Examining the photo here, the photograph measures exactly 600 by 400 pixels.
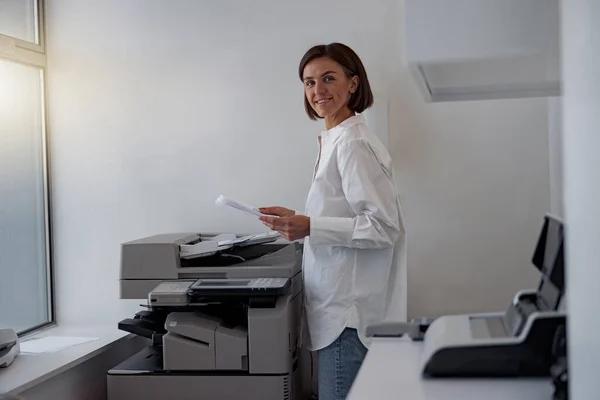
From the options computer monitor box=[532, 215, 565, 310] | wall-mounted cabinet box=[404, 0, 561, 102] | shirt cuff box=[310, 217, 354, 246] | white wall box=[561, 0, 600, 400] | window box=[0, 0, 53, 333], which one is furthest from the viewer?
window box=[0, 0, 53, 333]

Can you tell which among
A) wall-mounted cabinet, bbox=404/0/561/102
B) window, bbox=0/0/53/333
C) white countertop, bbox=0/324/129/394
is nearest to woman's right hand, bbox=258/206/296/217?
white countertop, bbox=0/324/129/394

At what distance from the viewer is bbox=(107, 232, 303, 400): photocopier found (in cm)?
246

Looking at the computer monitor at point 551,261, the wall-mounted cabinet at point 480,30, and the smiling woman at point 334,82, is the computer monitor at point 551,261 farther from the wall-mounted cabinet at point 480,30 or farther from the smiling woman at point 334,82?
the smiling woman at point 334,82

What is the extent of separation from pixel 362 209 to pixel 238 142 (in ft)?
3.65

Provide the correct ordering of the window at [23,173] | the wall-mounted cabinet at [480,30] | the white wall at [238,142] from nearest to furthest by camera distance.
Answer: the wall-mounted cabinet at [480,30] → the white wall at [238,142] → the window at [23,173]

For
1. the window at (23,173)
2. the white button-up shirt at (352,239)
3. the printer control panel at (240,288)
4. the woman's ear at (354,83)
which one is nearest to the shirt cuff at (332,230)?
the white button-up shirt at (352,239)

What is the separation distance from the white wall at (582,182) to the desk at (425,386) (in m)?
0.38

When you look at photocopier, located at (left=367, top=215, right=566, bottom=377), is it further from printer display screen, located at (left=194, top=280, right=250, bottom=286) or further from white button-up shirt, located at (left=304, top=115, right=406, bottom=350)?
printer display screen, located at (left=194, top=280, right=250, bottom=286)

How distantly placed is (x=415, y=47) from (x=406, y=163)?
6.27 feet

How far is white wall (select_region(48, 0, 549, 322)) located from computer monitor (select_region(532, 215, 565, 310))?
5.37ft

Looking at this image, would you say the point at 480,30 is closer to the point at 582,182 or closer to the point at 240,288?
the point at 582,182

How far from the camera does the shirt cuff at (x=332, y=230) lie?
2217mm

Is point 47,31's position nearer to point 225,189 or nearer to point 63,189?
point 63,189

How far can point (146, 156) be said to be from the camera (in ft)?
10.9
